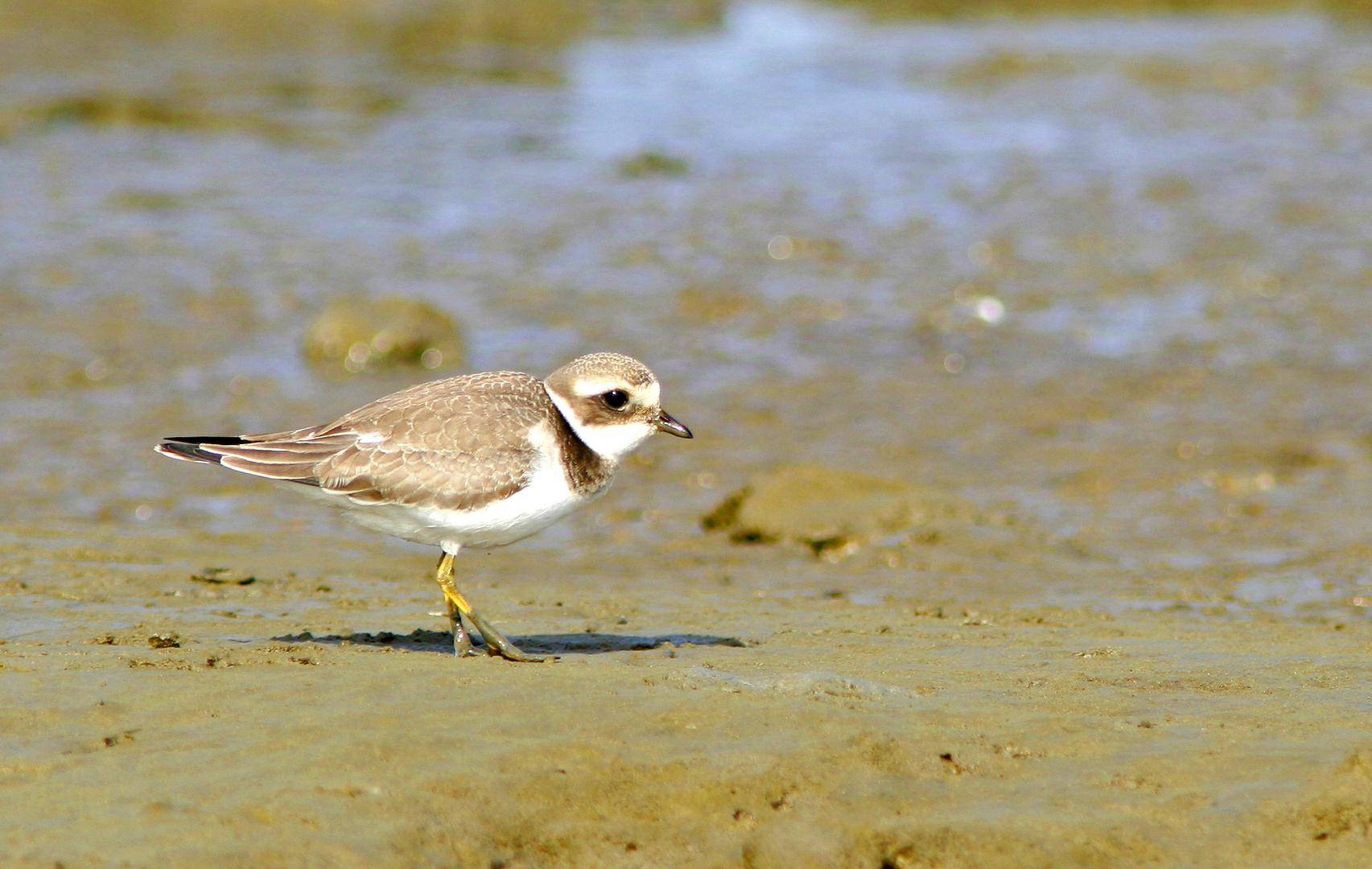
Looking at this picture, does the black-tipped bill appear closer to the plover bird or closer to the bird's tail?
the plover bird

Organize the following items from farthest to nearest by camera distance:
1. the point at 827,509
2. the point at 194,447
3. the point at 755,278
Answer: the point at 755,278 → the point at 827,509 → the point at 194,447

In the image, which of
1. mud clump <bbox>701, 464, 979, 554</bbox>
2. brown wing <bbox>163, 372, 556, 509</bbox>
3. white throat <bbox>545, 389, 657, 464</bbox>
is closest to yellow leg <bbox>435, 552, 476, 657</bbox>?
brown wing <bbox>163, 372, 556, 509</bbox>

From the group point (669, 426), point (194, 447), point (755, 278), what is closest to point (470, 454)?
point (669, 426)

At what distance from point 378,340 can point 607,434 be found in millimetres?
7237

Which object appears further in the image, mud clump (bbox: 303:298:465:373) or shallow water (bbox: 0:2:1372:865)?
mud clump (bbox: 303:298:465:373)

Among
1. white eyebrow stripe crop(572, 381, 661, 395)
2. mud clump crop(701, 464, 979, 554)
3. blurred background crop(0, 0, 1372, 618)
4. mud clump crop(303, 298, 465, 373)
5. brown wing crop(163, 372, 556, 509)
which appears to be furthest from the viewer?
mud clump crop(303, 298, 465, 373)

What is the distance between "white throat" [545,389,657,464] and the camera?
22.0ft

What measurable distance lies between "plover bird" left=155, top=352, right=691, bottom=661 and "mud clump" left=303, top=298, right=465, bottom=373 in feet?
22.0

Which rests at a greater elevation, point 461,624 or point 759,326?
point 461,624

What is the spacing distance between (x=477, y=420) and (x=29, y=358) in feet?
26.5

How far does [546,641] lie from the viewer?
6980 mm

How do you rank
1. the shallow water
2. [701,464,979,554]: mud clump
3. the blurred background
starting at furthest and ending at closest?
1. the blurred background
2. [701,464,979,554]: mud clump
3. the shallow water

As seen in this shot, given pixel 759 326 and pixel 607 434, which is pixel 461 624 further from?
pixel 759 326

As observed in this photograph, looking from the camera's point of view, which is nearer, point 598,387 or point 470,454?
point 470,454
